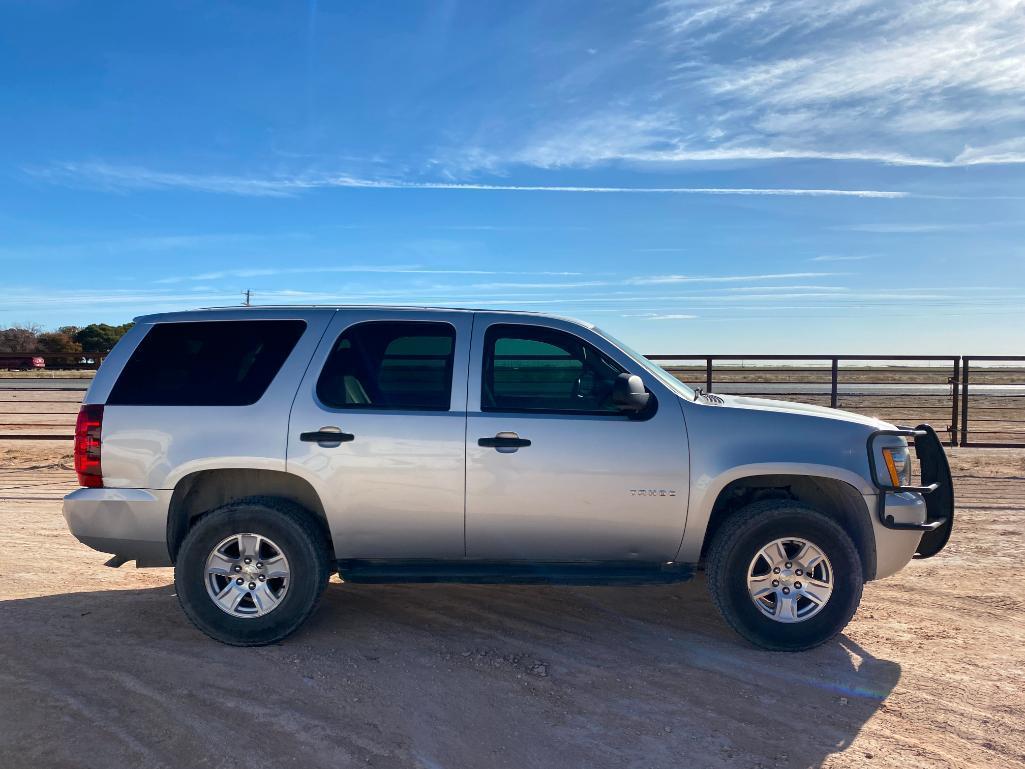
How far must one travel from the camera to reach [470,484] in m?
4.66

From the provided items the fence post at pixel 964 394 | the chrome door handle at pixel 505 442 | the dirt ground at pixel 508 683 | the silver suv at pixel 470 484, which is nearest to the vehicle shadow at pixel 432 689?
the dirt ground at pixel 508 683

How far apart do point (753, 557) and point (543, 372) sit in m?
1.64

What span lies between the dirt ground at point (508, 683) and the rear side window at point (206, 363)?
149 centimetres

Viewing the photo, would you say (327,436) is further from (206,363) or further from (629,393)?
(629,393)

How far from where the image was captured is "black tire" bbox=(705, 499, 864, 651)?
4.57 meters

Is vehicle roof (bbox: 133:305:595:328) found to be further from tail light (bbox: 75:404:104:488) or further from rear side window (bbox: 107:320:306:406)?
tail light (bbox: 75:404:104:488)

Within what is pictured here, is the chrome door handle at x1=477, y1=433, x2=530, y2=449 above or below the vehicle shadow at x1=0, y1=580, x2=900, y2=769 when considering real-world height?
above

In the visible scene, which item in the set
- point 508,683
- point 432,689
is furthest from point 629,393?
point 432,689

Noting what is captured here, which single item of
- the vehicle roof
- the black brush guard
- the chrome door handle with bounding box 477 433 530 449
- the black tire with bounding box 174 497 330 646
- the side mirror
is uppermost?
the vehicle roof

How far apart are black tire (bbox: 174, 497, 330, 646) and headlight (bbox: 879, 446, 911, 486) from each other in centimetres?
337

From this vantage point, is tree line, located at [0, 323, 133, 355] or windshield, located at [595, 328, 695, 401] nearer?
windshield, located at [595, 328, 695, 401]

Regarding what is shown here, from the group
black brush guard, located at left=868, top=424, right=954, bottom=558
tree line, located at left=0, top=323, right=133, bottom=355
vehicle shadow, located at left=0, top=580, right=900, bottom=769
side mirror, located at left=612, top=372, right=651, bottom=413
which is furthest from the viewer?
tree line, located at left=0, top=323, right=133, bottom=355

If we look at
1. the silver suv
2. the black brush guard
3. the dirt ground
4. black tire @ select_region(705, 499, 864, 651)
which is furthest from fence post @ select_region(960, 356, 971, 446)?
black tire @ select_region(705, 499, 864, 651)

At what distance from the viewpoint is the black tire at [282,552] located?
183 inches
